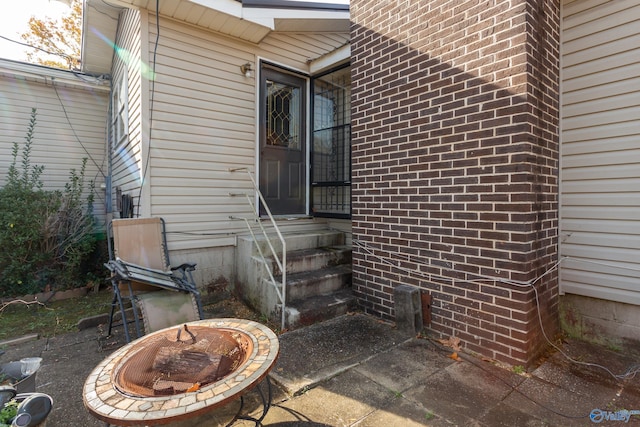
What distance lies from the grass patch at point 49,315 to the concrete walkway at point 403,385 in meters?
0.43

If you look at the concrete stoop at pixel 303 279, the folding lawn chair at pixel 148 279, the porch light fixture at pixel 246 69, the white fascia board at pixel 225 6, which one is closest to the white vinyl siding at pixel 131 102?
the folding lawn chair at pixel 148 279

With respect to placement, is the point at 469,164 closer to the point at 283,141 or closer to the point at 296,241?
the point at 296,241

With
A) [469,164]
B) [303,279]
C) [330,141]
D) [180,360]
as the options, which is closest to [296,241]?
[303,279]

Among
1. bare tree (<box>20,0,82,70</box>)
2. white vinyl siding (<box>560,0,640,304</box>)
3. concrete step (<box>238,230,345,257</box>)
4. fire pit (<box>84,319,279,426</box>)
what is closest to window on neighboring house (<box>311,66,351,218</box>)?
concrete step (<box>238,230,345,257</box>)

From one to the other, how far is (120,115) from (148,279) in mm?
3620

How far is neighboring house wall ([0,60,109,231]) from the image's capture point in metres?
5.83

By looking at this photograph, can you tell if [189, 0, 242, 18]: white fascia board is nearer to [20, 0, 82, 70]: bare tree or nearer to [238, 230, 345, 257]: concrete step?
[238, 230, 345, 257]: concrete step

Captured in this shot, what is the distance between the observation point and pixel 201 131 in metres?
4.23

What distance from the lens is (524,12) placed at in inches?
93.5

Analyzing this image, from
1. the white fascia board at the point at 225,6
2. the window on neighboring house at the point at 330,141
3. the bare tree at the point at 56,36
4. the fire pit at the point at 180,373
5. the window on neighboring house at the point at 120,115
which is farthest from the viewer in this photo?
the bare tree at the point at 56,36

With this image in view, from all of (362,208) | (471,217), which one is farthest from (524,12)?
(362,208)

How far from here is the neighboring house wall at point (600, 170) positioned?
2516mm

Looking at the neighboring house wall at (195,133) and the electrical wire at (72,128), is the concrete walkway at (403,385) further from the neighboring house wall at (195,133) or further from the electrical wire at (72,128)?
the electrical wire at (72,128)

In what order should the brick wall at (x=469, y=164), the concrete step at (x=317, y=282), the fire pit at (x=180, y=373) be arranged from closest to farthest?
the fire pit at (x=180, y=373) → the brick wall at (x=469, y=164) → the concrete step at (x=317, y=282)
